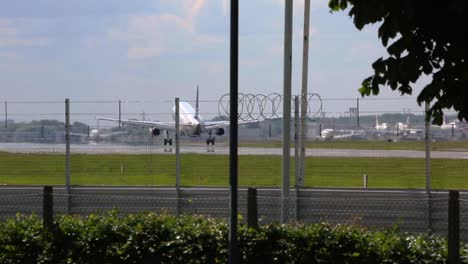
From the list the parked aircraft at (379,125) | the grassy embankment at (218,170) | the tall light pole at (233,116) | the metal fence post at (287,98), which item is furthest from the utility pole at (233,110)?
the grassy embankment at (218,170)

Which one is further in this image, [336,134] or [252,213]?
[336,134]

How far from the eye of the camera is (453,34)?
6875 millimetres

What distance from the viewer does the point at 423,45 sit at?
276 inches

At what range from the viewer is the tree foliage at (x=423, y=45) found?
677cm

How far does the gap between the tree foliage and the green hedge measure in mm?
3624

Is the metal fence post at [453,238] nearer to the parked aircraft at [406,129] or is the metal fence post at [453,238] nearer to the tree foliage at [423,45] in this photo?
the tree foliage at [423,45]

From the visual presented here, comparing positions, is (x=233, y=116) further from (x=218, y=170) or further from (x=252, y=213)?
(x=218, y=170)

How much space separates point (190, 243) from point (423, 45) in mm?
4951

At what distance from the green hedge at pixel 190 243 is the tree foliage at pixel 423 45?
3624 millimetres

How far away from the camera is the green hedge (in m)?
10.5

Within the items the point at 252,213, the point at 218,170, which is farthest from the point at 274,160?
the point at 252,213

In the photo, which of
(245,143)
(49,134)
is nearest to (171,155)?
(245,143)

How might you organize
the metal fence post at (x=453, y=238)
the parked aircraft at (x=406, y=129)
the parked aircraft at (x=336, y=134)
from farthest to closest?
the parked aircraft at (x=336, y=134) → the parked aircraft at (x=406, y=129) → the metal fence post at (x=453, y=238)

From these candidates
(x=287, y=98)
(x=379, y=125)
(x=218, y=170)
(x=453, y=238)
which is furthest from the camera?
(x=218, y=170)
